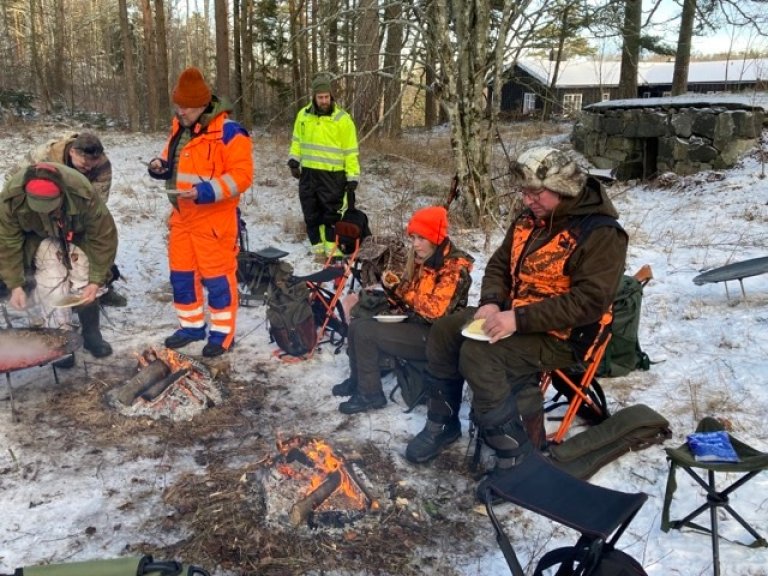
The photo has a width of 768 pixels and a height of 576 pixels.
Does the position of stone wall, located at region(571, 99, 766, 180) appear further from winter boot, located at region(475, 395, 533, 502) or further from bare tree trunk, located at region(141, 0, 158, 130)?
bare tree trunk, located at region(141, 0, 158, 130)

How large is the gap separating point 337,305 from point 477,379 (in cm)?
203

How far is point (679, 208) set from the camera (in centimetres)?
849

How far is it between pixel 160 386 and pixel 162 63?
14100mm

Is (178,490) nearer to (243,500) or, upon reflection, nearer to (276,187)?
(243,500)

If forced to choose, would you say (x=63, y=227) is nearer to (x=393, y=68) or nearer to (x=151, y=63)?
(x=393, y=68)

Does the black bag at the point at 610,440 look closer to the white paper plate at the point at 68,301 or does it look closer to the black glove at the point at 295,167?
the white paper plate at the point at 68,301

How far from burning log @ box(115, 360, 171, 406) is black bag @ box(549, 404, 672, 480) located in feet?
7.76

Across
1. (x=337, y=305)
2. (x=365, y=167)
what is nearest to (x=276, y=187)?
(x=365, y=167)

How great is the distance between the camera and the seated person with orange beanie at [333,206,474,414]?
359cm

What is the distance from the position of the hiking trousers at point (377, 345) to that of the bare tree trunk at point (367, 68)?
3536 mm

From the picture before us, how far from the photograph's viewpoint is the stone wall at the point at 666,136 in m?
9.69

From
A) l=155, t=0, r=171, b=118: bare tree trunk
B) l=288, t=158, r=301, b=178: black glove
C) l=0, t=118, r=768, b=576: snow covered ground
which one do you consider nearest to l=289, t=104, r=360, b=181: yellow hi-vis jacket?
l=288, t=158, r=301, b=178: black glove

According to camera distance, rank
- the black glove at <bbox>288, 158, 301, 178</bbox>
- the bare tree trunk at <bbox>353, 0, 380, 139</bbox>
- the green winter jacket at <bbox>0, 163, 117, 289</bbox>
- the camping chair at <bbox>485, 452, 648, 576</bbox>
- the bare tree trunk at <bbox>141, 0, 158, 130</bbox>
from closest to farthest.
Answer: the camping chair at <bbox>485, 452, 648, 576</bbox>
the green winter jacket at <bbox>0, 163, 117, 289</bbox>
the black glove at <bbox>288, 158, 301, 178</bbox>
the bare tree trunk at <bbox>353, 0, 380, 139</bbox>
the bare tree trunk at <bbox>141, 0, 158, 130</bbox>

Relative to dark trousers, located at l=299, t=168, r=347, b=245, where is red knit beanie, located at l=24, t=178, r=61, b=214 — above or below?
above
